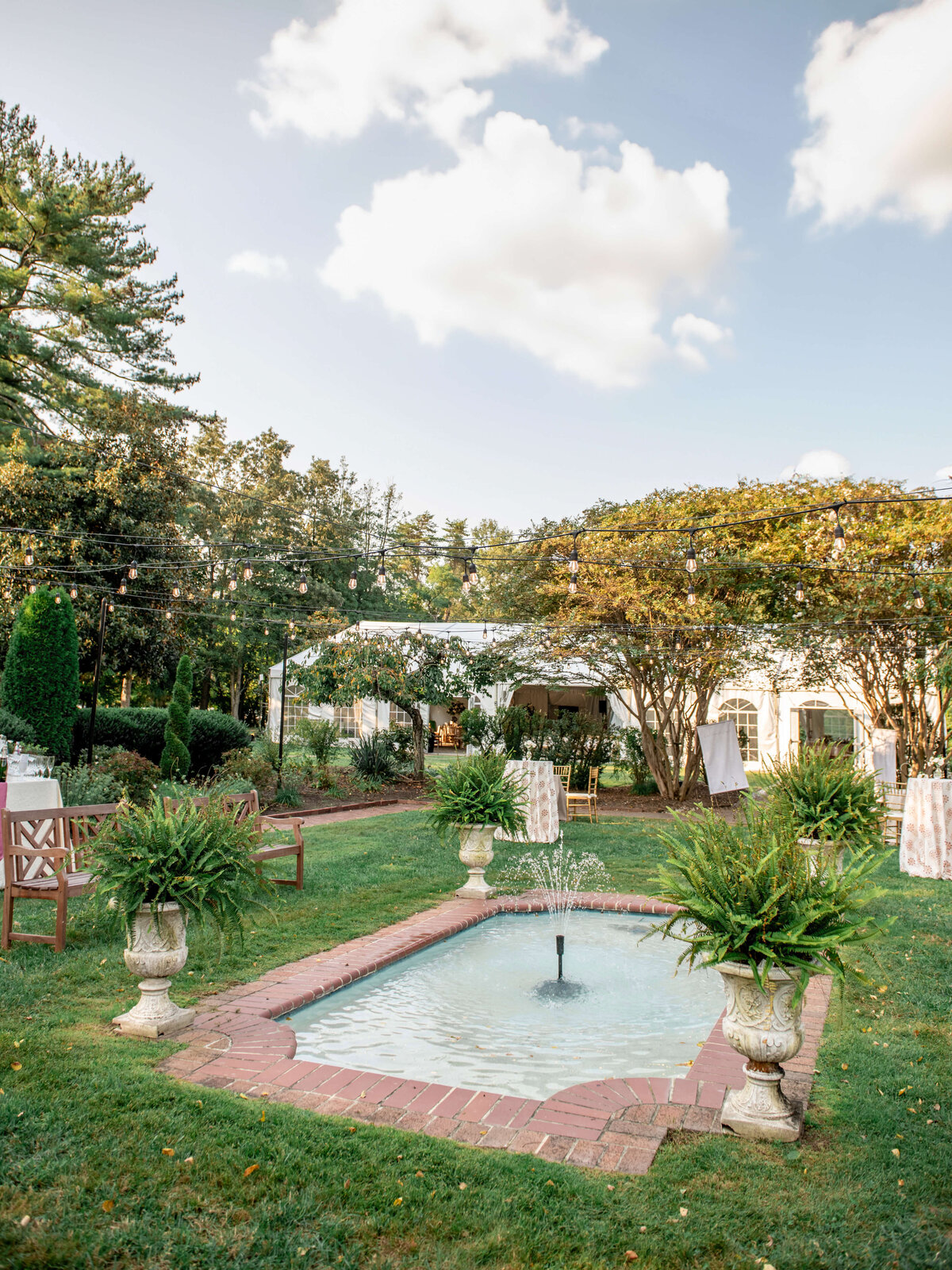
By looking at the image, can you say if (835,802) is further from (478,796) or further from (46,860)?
(46,860)

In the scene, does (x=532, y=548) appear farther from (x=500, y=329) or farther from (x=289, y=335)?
(x=289, y=335)

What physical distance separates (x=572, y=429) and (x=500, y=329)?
12.4 feet

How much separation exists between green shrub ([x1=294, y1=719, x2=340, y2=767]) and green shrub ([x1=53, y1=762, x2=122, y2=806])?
5805 mm

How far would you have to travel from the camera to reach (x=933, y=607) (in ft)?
43.7

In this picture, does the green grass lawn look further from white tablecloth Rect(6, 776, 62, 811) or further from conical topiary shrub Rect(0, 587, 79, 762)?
conical topiary shrub Rect(0, 587, 79, 762)

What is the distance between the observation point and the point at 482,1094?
3.47m

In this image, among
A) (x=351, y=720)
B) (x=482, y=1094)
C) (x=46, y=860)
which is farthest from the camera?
(x=351, y=720)

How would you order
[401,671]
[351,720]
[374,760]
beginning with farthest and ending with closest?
[351,720], [401,671], [374,760]

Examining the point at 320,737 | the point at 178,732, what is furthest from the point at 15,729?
the point at 320,737

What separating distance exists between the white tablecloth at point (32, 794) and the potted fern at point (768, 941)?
19.0 ft

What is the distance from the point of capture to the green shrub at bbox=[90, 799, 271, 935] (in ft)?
13.1

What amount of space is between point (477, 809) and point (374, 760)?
977cm

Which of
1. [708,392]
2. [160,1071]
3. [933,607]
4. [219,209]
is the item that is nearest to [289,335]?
[219,209]

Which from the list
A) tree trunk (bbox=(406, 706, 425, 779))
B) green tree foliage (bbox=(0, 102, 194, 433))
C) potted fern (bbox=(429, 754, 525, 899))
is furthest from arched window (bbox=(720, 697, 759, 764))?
green tree foliage (bbox=(0, 102, 194, 433))
